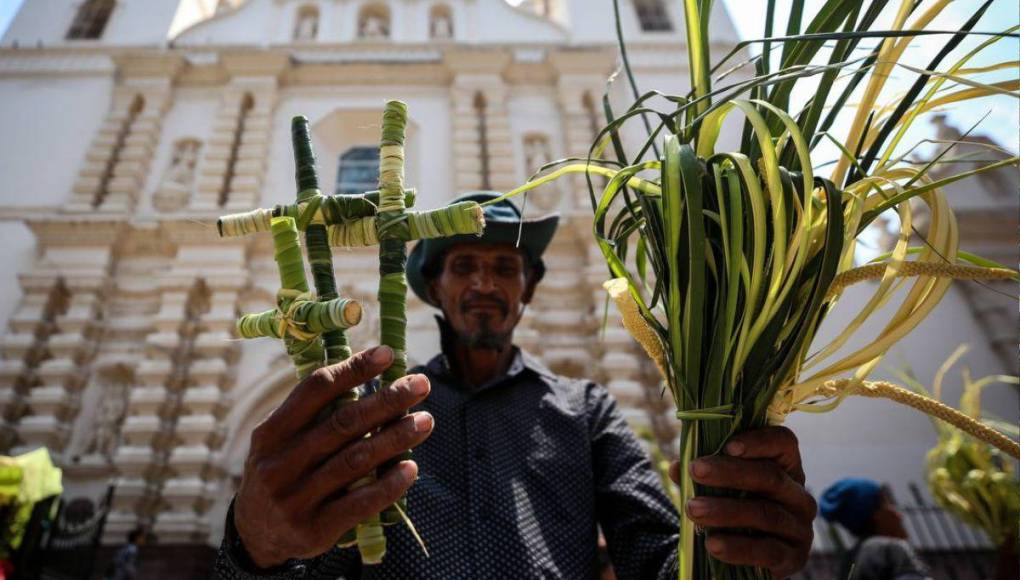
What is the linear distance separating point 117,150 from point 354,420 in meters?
9.90

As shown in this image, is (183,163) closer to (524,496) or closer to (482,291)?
(482,291)

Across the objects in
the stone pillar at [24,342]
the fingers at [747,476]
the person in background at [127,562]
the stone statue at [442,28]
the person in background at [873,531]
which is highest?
the stone statue at [442,28]

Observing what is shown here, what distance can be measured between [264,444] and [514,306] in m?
1.47

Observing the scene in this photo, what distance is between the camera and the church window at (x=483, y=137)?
823cm

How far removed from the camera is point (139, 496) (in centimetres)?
580

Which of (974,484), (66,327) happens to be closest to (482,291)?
(974,484)

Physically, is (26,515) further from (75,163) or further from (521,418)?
(75,163)

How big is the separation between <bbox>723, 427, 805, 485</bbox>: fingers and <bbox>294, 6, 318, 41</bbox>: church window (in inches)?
461

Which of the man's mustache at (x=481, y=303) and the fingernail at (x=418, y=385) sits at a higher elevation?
the man's mustache at (x=481, y=303)

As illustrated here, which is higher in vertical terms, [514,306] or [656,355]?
[514,306]

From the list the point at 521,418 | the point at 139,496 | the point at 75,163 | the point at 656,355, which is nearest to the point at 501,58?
the point at 75,163

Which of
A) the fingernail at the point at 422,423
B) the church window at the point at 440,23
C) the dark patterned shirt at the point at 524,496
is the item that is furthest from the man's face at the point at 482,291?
the church window at the point at 440,23

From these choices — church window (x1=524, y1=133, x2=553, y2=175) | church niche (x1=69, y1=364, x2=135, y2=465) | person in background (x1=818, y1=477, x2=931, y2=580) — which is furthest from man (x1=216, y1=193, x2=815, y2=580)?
church window (x1=524, y1=133, x2=553, y2=175)

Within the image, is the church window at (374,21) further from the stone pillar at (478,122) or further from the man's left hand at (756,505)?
the man's left hand at (756,505)
